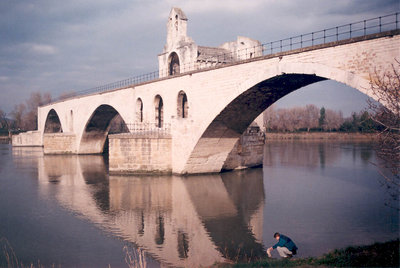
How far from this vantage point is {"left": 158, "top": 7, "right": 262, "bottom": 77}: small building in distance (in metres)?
23.5

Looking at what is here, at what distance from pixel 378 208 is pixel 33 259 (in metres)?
12.0

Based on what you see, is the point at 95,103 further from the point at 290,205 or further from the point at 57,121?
the point at 290,205

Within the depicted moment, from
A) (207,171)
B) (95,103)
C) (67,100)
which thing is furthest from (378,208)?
(67,100)

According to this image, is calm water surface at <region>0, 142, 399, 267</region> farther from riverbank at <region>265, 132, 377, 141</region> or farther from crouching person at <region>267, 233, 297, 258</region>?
riverbank at <region>265, 132, 377, 141</region>

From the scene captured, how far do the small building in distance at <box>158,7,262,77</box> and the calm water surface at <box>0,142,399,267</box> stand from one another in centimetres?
793

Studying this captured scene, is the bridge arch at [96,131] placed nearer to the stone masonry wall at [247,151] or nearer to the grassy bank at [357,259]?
the stone masonry wall at [247,151]

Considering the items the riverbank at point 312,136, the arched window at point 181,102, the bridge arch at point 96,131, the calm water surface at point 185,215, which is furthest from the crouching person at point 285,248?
the riverbank at point 312,136

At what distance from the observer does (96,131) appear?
37.1 metres

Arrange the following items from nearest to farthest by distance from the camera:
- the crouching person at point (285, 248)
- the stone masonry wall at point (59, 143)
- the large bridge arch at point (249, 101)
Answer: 1. the crouching person at point (285, 248)
2. the large bridge arch at point (249, 101)
3. the stone masonry wall at point (59, 143)

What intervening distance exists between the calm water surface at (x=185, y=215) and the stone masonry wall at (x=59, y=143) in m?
13.9

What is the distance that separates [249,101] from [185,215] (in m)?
7.45

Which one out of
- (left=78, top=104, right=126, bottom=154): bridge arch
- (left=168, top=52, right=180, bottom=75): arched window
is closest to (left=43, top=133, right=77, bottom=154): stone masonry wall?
(left=78, top=104, right=126, bottom=154): bridge arch

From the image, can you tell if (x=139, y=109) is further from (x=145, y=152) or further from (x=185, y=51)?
(x=145, y=152)

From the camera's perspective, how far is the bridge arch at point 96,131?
116 feet
